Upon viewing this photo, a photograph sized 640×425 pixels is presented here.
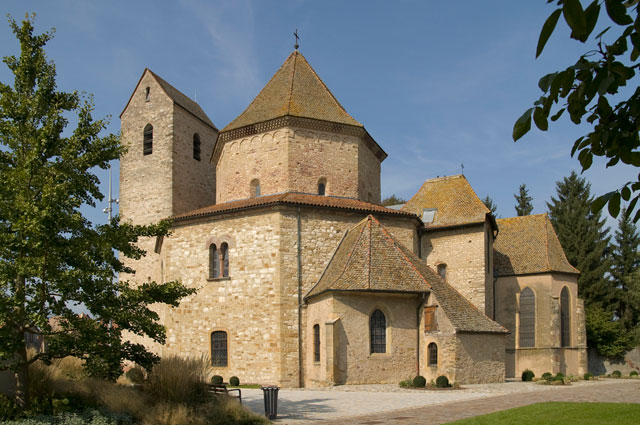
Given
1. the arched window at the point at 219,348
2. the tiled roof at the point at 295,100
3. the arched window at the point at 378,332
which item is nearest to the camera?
the arched window at the point at 378,332

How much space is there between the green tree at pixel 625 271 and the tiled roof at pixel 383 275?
25044 mm

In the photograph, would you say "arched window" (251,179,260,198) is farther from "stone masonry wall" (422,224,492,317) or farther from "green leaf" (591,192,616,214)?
"green leaf" (591,192,616,214)

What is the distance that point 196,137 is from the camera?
123 ft

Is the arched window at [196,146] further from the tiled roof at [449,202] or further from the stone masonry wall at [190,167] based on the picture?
the tiled roof at [449,202]

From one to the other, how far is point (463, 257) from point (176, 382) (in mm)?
20491

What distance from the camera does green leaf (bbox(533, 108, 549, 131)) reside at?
12.6 feet

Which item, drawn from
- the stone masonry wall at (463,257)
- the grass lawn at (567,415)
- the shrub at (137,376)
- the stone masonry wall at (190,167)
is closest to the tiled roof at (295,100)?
the stone masonry wall at (190,167)

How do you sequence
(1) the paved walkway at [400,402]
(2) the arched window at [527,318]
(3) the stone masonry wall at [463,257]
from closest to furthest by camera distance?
(1) the paved walkway at [400,402]
(3) the stone masonry wall at [463,257]
(2) the arched window at [527,318]

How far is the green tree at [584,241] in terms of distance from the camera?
4488 centimetres

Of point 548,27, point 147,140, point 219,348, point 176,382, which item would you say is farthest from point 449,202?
point 548,27

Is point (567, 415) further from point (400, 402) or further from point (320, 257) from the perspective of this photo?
point (320, 257)

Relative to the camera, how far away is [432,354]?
78.4ft

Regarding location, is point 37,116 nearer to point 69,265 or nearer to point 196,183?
point 69,265

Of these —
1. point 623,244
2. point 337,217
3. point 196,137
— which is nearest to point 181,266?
point 337,217
